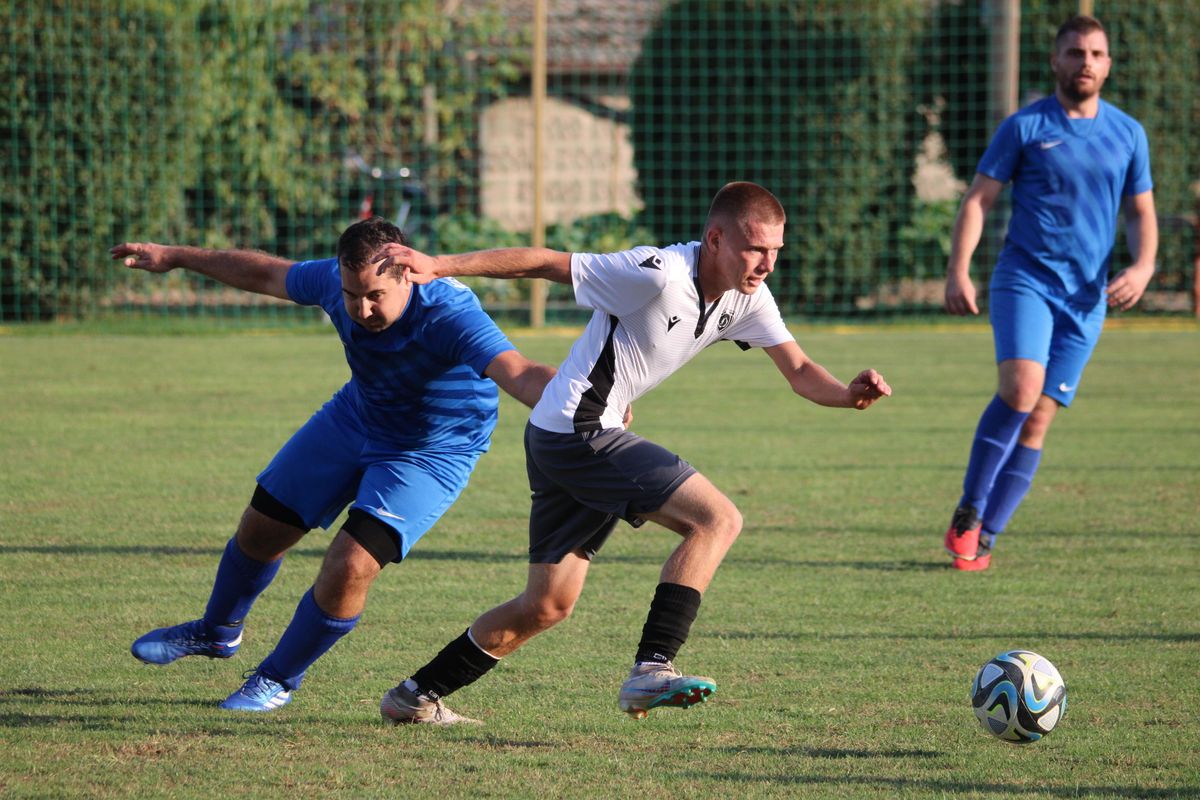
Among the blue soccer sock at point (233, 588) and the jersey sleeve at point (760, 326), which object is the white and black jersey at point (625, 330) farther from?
the blue soccer sock at point (233, 588)

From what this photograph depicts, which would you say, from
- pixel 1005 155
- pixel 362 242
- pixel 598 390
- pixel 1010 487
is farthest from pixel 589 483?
pixel 1005 155

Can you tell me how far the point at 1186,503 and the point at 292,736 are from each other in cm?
564

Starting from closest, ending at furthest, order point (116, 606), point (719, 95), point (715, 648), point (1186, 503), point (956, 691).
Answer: point (956, 691), point (715, 648), point (116, 606), point (1186, 503), point (719, 95)

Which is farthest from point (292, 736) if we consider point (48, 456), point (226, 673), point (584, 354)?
point (48, 456)

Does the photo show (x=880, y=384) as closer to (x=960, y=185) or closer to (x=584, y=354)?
(x=584, y=354)

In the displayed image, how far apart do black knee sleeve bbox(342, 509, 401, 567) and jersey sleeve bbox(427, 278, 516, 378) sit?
56cm

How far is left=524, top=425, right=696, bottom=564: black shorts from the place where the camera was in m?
4.26

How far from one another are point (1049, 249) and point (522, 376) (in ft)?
11.7

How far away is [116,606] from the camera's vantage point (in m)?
5.80

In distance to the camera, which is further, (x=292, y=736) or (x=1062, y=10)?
(x=1062, y=10)

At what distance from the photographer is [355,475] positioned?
16.1 ft

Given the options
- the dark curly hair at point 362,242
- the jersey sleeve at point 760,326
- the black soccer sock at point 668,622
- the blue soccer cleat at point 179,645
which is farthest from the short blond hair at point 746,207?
the blue soccer cleat at point 179,645

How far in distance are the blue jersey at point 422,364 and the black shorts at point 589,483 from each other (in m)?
0.41

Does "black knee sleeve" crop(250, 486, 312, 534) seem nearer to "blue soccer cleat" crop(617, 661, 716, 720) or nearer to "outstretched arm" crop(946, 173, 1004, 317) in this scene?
"blue soccer cleat" crop(617, 661, 716, 720)
